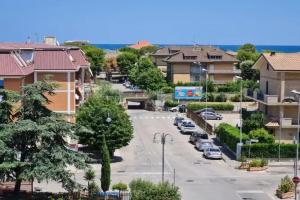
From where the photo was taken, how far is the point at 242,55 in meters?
156

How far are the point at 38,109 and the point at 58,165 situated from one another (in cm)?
354

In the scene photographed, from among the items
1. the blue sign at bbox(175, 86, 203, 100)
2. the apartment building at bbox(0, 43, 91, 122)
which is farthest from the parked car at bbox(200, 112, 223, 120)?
the apartment building at bbox(0, 43, 91, 122)

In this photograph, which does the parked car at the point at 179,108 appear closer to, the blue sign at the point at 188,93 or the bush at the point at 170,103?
the bush at the point at 170,103

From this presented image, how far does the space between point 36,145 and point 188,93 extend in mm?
66168

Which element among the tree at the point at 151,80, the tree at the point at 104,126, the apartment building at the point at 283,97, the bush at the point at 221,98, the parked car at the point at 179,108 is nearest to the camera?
the tree at the point at 104,126

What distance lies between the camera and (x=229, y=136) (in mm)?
62938

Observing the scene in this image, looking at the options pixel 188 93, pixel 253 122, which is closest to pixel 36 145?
pixel 253 122

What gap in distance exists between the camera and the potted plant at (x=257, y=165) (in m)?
55.0

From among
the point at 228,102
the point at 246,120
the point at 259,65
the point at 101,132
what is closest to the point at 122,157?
the point at 101,132

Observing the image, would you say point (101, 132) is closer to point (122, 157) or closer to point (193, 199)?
point (122, 157)

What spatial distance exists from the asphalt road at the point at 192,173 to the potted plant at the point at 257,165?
66 centimetres

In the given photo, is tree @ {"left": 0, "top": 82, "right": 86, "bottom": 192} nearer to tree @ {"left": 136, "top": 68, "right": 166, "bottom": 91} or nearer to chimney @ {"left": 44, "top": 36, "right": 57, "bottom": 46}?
chimney @ {"left": 44, "top": 36, "right": 57, "bottom": 46}

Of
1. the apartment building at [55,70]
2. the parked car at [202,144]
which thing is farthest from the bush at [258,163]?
the apartment building at [55,70]

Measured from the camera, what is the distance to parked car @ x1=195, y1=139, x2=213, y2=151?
2456 inches
